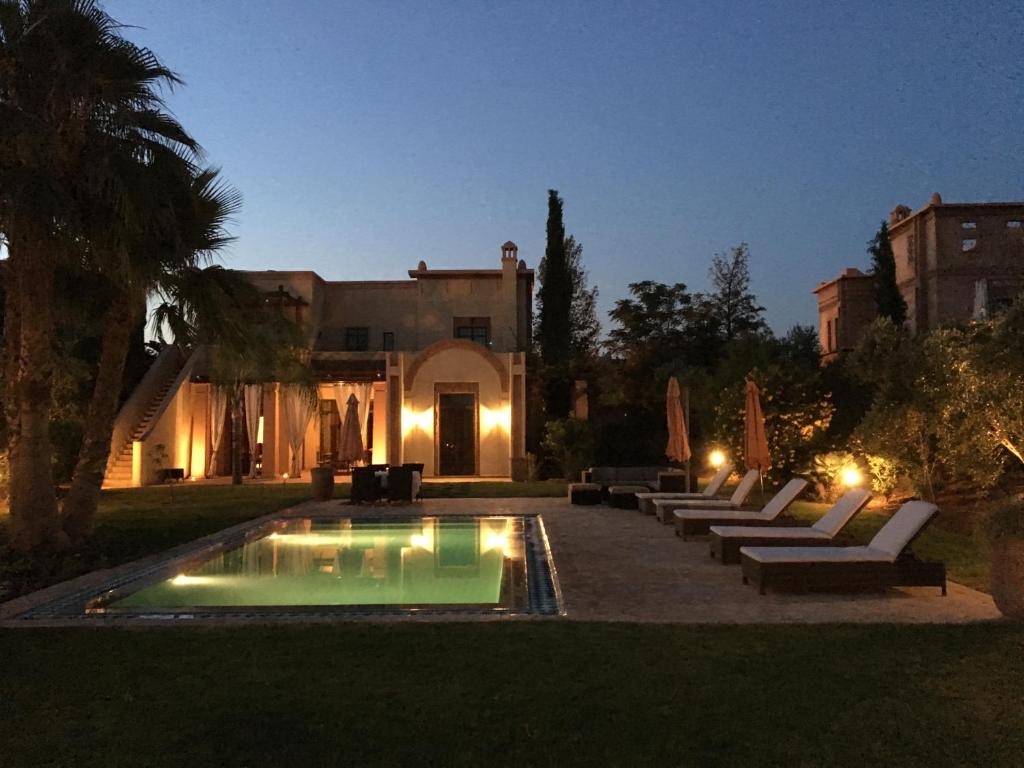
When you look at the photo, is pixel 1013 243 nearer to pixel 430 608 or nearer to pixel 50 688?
pixel 430 608

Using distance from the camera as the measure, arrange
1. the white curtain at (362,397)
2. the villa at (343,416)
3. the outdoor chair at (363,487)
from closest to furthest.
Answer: the outdoor chair at (363,487), the villa at (343,416), the white curtain at (362,397)

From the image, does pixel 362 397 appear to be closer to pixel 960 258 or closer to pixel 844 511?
pixel 844 511

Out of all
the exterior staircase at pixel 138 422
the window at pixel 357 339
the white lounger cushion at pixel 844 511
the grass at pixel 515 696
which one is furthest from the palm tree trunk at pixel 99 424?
the window at pixel 357 339

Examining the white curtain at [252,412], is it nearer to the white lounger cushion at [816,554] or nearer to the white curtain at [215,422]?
the white curtain at [215,422]

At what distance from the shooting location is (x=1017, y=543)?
5828mm

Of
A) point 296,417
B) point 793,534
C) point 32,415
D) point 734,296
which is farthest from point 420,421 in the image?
point 734,296

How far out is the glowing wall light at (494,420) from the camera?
72.2 ft

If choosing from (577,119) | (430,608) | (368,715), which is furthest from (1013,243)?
(368,715)

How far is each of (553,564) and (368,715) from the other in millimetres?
4992

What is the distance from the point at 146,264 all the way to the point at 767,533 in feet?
25.5

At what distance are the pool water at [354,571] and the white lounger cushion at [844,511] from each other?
3.36m

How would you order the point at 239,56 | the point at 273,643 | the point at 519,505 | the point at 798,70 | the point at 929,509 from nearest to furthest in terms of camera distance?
1. the point at 273,643
2. the point at 929,509
3. the point at 519,505
4. the point at 239,56
5. the point at 798,70

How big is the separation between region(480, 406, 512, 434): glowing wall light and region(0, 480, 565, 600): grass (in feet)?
7.90

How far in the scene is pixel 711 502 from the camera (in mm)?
12219
